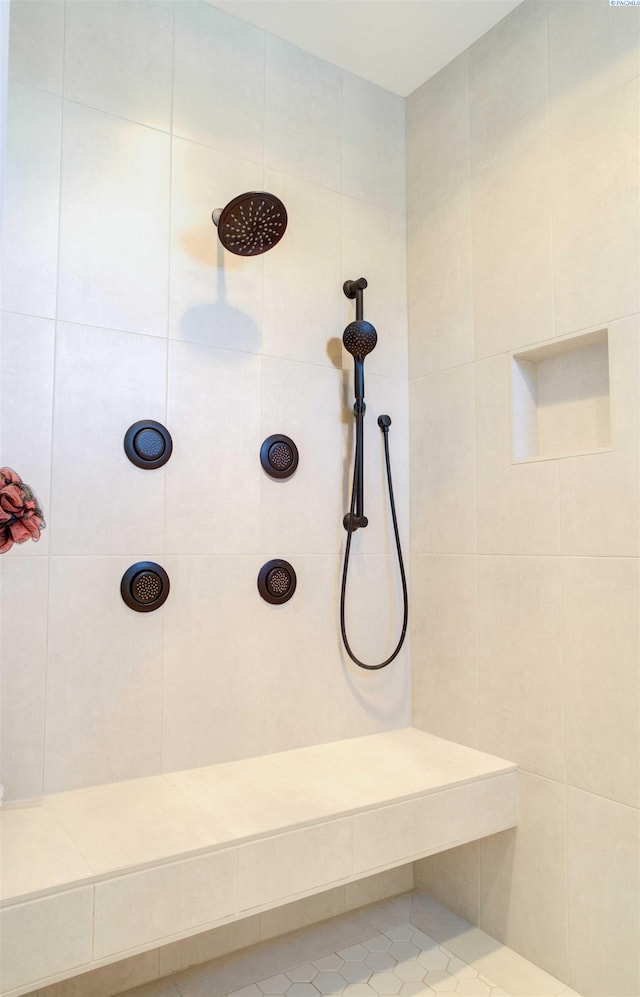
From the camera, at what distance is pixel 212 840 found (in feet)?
4.68

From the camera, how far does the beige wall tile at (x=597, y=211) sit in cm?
168

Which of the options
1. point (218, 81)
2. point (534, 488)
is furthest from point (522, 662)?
point (218, 81)

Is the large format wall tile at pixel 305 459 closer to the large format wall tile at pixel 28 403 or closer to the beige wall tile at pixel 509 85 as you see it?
the large format wall tile at pixel 28 403

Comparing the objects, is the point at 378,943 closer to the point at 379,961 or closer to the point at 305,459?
the point at 379,961

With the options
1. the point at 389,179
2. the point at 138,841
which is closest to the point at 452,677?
the point at 138,841

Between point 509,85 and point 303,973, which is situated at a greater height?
point 509,85

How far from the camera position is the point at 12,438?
1.65m

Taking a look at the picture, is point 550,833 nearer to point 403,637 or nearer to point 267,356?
point 403,637

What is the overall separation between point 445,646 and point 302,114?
1.78 metres

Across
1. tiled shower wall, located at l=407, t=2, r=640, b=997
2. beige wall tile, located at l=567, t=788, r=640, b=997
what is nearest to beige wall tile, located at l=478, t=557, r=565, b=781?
tiled shower wall, located at l=407, t=2, r=640, b=997

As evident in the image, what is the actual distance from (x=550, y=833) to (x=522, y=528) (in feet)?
2.71

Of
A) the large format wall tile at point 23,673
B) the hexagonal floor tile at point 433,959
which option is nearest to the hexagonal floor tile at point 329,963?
the hexagonal floor tile at point 433,959

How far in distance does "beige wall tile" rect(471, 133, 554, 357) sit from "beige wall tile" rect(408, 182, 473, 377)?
0.04 m

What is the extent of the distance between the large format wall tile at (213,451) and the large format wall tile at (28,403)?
32cm
